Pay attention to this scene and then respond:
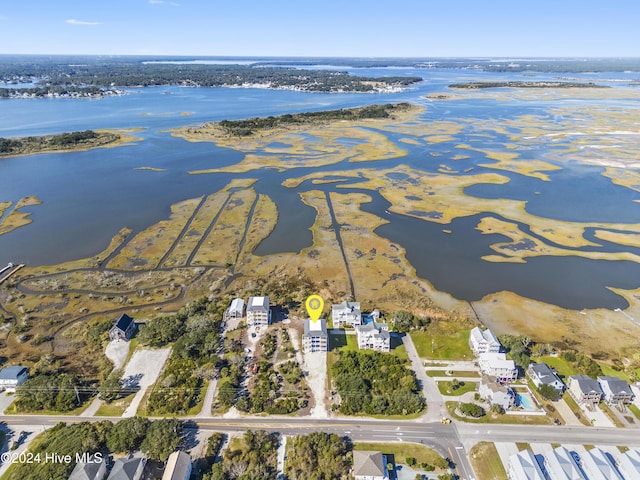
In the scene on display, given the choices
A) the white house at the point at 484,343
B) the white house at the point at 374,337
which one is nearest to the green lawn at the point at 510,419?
the white house at the point at 484,343

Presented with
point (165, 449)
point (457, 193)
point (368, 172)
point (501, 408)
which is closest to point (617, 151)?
point (457, 193)

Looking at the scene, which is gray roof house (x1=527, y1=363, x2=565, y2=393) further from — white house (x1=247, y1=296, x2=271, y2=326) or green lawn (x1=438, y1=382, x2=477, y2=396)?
white house (x1=247, y1=296, x2=271, y2=326)

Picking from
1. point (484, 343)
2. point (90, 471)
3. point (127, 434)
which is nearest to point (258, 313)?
point (127, 434)

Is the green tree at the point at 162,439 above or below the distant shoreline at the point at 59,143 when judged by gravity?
below

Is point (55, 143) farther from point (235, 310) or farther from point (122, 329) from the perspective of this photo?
point (235, 310)

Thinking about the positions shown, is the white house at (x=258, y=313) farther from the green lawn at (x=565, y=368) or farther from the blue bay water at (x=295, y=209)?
the green lawn at (x=565, y=368)

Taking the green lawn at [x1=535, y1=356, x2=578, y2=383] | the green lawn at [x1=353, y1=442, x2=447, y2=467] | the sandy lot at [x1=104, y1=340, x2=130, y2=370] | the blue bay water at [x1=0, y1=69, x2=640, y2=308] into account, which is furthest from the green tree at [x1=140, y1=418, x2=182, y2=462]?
the green lawn at [x1=535, y1=356, x2=578, y2=383]

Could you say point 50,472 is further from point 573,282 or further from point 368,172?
point 368,172
